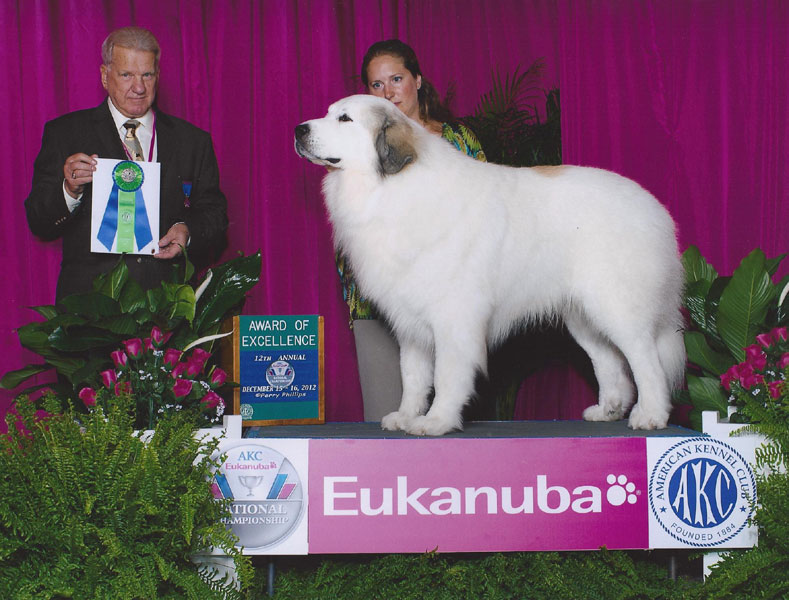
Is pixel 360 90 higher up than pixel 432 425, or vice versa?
pixel 360 90

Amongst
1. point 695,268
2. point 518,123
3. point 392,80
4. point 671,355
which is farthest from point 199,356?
point 518,123

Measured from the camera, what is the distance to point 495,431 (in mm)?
2990

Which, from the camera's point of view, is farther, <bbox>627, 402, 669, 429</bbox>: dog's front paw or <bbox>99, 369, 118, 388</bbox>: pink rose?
<bbox>627, 402, 669, 429</bbox>: dog's front paw

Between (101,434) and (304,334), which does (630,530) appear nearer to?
(304,334)

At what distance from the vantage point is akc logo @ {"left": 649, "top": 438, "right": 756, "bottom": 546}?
8.56 feet

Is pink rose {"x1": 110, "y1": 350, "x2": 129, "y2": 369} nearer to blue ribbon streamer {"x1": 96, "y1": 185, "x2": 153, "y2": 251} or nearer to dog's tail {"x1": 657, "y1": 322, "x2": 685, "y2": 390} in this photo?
blue ribbon streamer {"x1": 96, "y1": 185, "x2": 153, "y2": 251}

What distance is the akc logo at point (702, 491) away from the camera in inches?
103

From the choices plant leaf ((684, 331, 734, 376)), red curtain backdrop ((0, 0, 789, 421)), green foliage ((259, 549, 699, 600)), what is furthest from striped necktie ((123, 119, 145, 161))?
plant leaf ((684, 331, 734, 376))

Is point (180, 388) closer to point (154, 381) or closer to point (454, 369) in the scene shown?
point (154, 381)

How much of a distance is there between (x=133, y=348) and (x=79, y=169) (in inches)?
45.2

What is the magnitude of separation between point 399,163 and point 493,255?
0.54 metres

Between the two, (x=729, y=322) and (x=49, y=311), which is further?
(x=729, y=322)

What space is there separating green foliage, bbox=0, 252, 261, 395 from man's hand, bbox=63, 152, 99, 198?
2.28ft

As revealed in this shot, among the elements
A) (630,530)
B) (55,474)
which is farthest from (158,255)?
(630,530)
